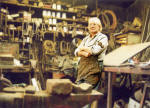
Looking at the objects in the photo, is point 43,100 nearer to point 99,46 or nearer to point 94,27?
point 99,46

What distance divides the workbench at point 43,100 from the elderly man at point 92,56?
1.20m

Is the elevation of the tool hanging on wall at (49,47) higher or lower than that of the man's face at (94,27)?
lower

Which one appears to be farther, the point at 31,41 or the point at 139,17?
the point at 139,17

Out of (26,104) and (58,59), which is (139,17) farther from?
(26,104)

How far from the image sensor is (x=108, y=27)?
559cm

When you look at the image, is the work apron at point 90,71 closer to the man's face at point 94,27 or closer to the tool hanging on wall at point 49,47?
the man's face at point 94,27

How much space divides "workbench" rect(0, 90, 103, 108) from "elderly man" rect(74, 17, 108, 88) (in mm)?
1195

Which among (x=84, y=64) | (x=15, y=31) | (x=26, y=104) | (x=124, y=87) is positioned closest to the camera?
(x=26, y=104)

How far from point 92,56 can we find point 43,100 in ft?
4.98

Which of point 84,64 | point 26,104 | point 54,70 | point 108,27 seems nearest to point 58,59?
point 54,70

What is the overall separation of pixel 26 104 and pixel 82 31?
4269 mm

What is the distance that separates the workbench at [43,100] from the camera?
1.24 metres

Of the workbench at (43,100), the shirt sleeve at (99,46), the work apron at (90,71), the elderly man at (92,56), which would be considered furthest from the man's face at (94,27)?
the workbench at (43,100)

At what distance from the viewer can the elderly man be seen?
2.56 meters
